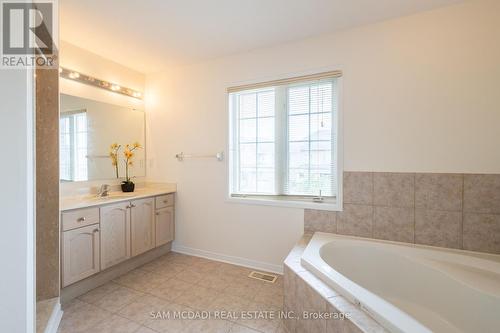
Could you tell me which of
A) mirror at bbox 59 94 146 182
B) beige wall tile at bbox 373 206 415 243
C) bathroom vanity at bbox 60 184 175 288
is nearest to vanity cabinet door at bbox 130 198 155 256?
bathroom vanity at bbox 60 184 175 288

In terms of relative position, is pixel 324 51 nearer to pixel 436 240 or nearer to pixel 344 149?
pixel 344 149

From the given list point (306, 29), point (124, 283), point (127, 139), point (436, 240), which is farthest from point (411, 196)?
point (127, 139)

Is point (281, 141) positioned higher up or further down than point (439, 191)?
higher up

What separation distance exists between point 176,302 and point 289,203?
1.35 meters

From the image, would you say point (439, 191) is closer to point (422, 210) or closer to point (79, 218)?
point (422, 210)

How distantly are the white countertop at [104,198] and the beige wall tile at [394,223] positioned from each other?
2323 millimetres

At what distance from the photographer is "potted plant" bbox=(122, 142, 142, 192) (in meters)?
2.70

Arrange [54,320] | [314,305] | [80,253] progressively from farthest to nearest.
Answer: [80,253] → [54,320] → [314,305]

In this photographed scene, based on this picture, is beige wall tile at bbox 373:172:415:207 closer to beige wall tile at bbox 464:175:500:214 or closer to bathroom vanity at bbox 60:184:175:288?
beige wall tile at bbox 464:175:500:214

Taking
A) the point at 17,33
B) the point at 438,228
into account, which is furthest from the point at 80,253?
the point at 438,228

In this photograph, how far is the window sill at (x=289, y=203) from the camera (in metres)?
2.12

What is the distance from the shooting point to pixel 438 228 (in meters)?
1.78

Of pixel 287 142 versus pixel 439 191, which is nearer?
pixel 439 191

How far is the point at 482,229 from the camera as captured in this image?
167 centimetres
